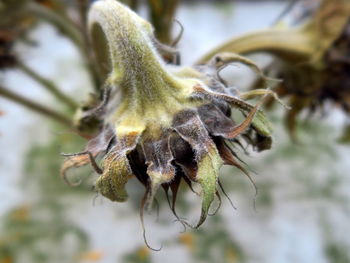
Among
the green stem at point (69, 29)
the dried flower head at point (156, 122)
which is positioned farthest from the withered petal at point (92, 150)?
the green stem at point (69, 29)

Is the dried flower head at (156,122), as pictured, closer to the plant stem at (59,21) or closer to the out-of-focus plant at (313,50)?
the out-of-focus plant at (313,50)

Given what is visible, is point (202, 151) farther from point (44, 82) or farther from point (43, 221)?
point (43, 221)

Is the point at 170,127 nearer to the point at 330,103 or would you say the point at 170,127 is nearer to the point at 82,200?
the point at 330,103

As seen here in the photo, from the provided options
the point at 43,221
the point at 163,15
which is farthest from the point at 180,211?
the point at 163,15

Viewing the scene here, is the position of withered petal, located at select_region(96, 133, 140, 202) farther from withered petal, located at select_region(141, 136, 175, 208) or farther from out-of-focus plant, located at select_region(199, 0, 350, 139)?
out-of-focus plant, located at select_region(199, 0, 350, 139)

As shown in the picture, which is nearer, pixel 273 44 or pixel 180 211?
pixel 273 44

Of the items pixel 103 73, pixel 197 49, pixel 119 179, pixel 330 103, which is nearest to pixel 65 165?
pixel 119 179

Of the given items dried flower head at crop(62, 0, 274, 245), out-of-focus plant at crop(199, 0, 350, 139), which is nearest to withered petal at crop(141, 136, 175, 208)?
dried flower head at crop(62, 0, 274, 245)
